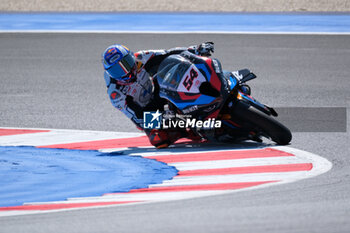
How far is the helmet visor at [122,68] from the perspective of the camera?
7652 mm

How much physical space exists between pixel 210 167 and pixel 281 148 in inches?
45.4

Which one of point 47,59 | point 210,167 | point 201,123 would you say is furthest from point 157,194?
point 47,59

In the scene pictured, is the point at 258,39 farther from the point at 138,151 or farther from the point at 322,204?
the point at 322,204

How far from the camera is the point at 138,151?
7.78 metres

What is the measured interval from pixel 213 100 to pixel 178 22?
43.5 feet

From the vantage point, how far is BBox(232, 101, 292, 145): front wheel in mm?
7516

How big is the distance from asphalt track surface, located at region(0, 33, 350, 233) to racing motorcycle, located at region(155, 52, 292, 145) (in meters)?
0.64

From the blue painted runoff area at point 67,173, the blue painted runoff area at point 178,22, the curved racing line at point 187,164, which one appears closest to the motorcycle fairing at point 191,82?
the curved racing line at point 187,164

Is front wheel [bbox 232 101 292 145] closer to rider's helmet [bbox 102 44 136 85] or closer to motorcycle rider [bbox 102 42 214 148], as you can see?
motorcycle rider [bbox 102 42 214 148]

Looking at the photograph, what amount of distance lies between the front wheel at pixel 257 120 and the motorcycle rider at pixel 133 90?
0.69 m

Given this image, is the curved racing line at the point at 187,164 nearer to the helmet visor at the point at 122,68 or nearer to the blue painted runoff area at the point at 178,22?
the helmet visor at the point at 122,68

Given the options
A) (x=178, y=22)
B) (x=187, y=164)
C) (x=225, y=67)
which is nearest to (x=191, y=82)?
(x=187, y=164)

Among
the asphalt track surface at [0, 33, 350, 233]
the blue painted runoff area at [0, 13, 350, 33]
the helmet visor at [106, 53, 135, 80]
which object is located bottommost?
the blue painted runoff area at [0, 13, 350, 33]

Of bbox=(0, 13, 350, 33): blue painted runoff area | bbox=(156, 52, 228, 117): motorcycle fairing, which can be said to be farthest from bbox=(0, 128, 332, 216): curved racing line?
bbox=(0, 13, 350, 33): blue painted runoff area
